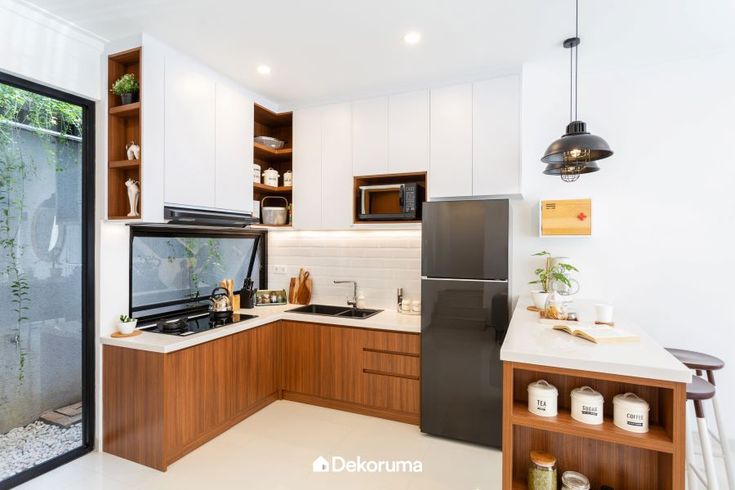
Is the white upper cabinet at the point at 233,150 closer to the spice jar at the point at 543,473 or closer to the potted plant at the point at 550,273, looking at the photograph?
the potted plant at the point at 550,273

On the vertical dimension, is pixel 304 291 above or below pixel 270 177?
below

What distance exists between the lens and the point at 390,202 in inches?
130

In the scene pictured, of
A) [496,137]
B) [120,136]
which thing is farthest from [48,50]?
[496,137]

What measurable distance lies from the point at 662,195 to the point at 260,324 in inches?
129

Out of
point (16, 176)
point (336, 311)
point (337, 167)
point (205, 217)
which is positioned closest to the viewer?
point (16, 176)

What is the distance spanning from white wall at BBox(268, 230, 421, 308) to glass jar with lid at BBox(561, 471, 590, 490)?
2036 mm

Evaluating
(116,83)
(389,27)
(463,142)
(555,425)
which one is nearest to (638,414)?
(555,425)

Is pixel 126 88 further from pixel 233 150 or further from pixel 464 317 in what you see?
pixel 464 317

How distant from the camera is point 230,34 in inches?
96.0

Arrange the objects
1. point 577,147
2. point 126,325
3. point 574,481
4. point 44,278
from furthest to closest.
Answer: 1. point 126,325
2. point 44,278
3. point 577,147
4. point 574,481

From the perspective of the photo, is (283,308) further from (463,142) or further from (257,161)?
(463,142)

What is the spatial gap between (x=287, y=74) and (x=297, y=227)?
4.36 feet

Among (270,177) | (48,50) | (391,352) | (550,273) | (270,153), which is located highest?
(48,50)

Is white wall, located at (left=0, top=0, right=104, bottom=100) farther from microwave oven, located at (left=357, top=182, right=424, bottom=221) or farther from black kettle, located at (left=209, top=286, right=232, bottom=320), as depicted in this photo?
microwave oven, located at (left=357, top=182, right=424, bottom=221)
